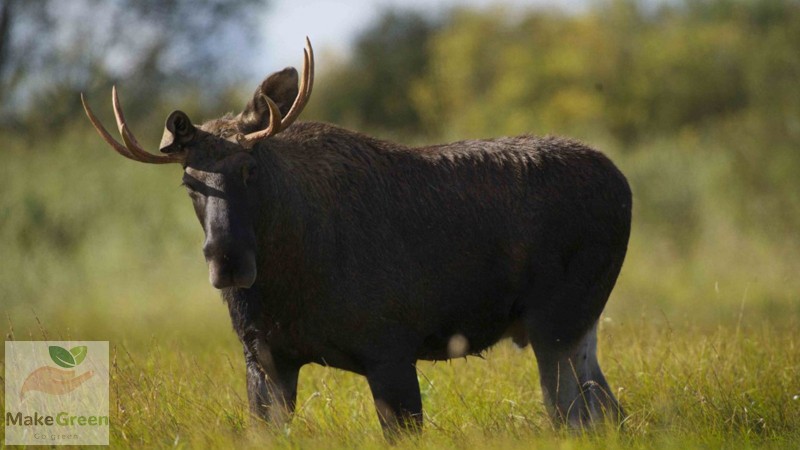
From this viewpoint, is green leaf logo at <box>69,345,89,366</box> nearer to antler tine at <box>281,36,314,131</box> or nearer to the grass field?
the grass field

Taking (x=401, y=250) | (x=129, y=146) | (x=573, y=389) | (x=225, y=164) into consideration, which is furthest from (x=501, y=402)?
(x=129, y=146)

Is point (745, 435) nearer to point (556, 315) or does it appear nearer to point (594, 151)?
point (556, 315)

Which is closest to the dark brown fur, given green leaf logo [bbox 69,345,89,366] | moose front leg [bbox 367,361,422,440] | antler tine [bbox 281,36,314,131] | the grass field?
moose front leg [bbox 367,361,422,440]

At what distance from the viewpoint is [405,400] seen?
5871 millimetres

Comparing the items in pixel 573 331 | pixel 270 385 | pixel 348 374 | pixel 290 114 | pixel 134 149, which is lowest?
pixel 348 374

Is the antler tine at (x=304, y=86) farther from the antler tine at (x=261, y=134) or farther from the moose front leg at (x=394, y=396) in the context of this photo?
the moose front leg at (x=394, y=396)

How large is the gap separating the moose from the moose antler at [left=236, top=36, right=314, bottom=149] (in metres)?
0.01

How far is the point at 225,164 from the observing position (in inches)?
221

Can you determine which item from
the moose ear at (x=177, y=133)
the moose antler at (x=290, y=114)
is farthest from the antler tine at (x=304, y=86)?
the moose ear at (x=177, y=133)

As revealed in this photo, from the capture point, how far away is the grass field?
6109mm

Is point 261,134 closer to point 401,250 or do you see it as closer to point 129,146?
point 129,146

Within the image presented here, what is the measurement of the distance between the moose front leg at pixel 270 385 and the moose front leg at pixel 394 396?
1.65 ft

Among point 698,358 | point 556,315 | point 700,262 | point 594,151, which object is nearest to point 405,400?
point 556,315

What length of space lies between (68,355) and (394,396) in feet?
8.07
